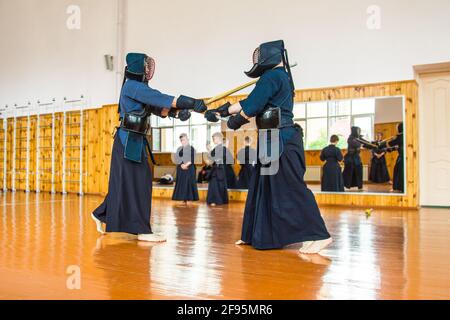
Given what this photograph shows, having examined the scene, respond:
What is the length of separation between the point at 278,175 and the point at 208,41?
557 cm

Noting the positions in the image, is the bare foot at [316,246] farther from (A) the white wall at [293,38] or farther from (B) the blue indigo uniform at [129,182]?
(A) the white wall at [293,38]

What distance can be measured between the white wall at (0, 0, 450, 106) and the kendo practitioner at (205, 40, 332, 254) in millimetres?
4081

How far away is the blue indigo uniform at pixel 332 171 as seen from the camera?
21.9 feet

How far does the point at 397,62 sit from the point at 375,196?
221cm

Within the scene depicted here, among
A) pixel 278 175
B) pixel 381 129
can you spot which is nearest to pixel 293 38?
pixel 381 129

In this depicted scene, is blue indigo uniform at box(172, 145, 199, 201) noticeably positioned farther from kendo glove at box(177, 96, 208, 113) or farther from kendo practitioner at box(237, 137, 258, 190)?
kendo glove at box(177, 96, 208, 113)

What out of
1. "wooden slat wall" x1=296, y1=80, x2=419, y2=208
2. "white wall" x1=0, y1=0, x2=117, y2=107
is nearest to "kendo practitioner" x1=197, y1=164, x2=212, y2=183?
"wooden slat wall" x1=296, y1=80, x2=419, y2=208

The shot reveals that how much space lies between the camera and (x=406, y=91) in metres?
6.23

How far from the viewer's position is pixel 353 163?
660 cm

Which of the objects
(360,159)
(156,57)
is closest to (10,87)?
(156,57)

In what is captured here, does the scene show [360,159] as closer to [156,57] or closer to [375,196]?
[375,196]

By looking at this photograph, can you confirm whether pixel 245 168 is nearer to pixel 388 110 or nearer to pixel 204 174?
pixel 204 174

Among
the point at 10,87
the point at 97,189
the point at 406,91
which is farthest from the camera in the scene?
the point at 10,87
